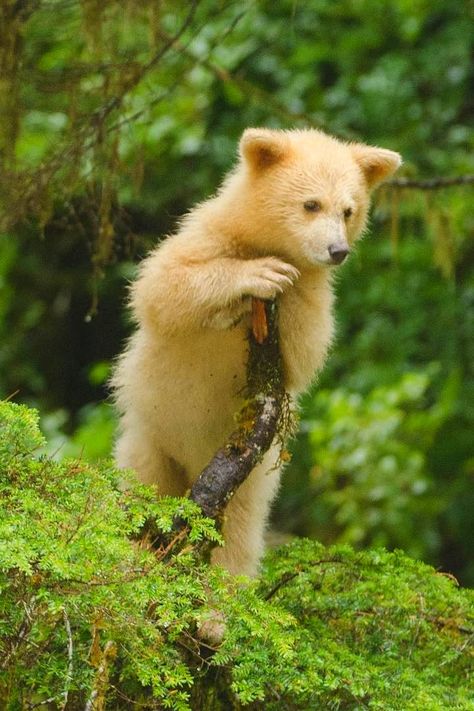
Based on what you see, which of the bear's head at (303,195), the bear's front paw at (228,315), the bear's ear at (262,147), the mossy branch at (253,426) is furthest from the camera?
the bear's ear at (262,147)

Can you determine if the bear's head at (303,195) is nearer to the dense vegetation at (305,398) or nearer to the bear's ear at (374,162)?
the bear's ear at (374,162)

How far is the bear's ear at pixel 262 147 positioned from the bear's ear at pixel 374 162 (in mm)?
339

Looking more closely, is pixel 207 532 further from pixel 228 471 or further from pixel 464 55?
pixel 464 55

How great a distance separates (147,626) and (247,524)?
6.61ft

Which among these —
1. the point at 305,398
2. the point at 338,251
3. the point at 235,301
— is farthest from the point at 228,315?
the point at 305,398

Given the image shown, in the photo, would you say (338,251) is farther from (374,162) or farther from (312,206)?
(374,162)

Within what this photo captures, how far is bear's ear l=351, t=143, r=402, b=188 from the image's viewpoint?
491cm

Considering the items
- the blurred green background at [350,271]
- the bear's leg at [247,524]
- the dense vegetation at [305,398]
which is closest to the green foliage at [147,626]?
the dense vegetation at [305,398]

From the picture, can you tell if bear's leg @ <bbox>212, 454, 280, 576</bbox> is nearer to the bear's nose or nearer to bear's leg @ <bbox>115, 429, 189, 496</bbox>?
bear's leg @ <bbox>115, 429, 189, 496</bbox>

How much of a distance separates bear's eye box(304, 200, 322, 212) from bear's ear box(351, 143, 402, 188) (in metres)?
0.42

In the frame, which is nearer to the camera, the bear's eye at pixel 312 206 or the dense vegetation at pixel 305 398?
the dense vegetation at pixel 305 398

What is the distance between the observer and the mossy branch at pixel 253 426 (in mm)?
3646

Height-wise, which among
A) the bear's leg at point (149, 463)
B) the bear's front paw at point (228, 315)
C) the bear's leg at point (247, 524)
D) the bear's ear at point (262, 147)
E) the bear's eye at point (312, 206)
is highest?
the bear's ear at point (262, 147)

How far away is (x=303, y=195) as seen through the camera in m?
4.62
